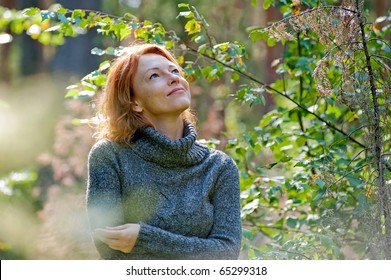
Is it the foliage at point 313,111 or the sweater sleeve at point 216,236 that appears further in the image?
the foliage at point 313,111

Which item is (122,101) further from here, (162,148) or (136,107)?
(162,148)

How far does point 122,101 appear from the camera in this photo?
106 inches

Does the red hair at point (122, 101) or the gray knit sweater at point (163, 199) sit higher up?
the red hair at point (122, 101)

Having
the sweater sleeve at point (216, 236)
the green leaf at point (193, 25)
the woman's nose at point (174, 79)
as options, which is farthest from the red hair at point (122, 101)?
the green leaf at point (193, 25)

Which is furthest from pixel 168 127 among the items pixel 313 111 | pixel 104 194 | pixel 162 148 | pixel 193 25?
pixel 313 111

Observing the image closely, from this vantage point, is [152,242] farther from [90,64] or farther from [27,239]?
[90,64]

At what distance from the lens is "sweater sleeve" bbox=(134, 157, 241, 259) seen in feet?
8.17

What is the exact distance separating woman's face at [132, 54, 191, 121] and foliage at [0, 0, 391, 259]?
0.36m

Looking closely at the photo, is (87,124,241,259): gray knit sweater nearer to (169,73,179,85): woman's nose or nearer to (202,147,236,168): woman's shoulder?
(202,147,236,168): woman's shoulder

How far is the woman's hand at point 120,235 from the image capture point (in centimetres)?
245

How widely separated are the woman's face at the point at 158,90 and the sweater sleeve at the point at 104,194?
207 millimetres

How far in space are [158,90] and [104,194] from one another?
0.40 meters

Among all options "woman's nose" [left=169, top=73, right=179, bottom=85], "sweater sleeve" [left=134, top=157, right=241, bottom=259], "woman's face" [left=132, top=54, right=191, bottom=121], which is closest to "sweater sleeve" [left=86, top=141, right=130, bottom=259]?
"sweater sleeve" [left=134, top=157, right=241, bottom=259]

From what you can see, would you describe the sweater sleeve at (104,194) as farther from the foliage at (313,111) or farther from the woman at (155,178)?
the foliage at (313,111)
